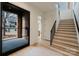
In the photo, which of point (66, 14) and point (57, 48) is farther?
point (66, 14)

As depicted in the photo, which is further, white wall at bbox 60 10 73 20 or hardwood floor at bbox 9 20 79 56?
white wall at bbox 60 10 73 20

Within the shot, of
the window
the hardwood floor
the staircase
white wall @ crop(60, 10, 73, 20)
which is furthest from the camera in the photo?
white wall @ crop(60, 10, 73, 20)

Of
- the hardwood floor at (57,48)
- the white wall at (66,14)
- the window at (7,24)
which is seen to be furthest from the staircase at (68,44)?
the window at (7,24)

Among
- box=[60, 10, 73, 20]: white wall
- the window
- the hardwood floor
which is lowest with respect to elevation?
the hardwood floor

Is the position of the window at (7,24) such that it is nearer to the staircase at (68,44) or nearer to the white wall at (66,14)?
the staircase at (68,44)

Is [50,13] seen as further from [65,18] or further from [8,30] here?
[65,18]

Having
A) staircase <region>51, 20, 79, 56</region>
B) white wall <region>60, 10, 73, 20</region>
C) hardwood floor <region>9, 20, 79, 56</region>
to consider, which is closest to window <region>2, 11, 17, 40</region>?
hardwood floor <region>9, 20, 79, 56</region>

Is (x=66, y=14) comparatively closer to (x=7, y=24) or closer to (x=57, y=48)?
(x=57, y=48)

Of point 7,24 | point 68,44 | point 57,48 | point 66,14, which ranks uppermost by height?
point 66,14

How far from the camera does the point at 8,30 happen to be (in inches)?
135

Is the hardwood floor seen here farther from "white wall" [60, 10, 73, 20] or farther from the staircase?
"white wall" [60, 10, 73, 20]

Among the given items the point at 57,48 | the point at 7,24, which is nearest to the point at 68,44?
the point at 57,48

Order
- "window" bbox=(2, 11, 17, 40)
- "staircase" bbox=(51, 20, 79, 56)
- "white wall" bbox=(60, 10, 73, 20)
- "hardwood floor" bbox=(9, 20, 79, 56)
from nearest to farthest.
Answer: "window" bbox=(2, 11, 17, 40) → "hardwood floor" bbox=(9, 20, 79, 56) → "staircase" bbox=(51, 20, 79, 56) → "white wall" bbox=(60, 10, 73, 20)

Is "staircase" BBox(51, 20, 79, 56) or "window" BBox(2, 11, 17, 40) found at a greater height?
"window" BBox(2, 11, 17, 40)
